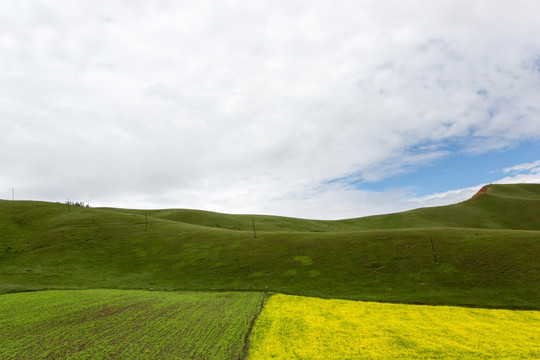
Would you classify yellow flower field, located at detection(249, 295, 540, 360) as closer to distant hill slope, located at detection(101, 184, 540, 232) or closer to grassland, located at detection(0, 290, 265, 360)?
grassland, located at detection(0, 290, 265, 360)

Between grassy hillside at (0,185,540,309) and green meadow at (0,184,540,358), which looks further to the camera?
grassy hillside at (0,185,540,309)

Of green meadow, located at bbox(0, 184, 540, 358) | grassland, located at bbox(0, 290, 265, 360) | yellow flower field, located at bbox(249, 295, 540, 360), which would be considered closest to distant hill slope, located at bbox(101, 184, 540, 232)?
green meadow, located at bbox(0, 184, 540, 358)

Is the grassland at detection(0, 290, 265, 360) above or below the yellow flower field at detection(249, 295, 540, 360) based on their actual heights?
above

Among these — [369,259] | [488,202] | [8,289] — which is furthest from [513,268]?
[488,202]

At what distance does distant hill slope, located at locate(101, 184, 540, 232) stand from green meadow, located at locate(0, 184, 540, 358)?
3892 centimetres

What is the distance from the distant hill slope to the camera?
103312 millimetres

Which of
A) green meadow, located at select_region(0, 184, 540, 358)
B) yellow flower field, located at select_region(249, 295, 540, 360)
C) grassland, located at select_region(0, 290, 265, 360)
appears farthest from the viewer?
green meadow, located at select_region(0, 184, 540, 358)

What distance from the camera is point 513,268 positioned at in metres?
31.9

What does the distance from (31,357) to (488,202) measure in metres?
156

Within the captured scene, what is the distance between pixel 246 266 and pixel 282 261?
18.6ft

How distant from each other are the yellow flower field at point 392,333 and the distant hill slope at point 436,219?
2860 inches

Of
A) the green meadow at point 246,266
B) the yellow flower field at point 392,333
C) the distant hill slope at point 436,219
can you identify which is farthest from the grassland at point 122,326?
the distant hill slope at point 436,219

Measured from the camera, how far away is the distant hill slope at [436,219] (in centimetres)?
10331

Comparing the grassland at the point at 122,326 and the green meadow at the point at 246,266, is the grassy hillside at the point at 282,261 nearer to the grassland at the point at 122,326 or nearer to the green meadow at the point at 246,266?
the green meadow at the point at 246,266
